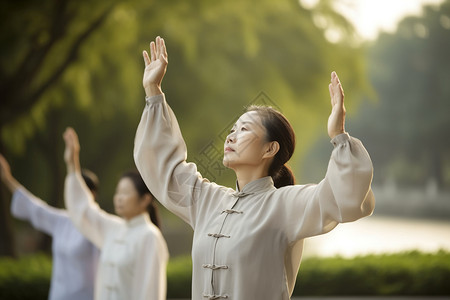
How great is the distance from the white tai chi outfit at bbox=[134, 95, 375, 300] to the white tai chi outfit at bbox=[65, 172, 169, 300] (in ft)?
5.61

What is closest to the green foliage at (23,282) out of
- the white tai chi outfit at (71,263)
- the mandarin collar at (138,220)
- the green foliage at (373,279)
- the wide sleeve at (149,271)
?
the white tai chi outfit at (71,263)

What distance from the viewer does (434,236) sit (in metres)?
18.2

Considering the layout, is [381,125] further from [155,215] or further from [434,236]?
[155,215]

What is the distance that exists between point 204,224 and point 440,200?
17.8 metres

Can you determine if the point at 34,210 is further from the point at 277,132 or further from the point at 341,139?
the point at 341,139

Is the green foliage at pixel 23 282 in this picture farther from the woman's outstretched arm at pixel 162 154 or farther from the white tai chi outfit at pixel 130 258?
the woman's outstretched arm at pixel 162 154

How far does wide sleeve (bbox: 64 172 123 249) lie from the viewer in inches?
180

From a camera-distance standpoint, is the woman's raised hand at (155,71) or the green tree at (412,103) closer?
the woman's raised hand at (155,71)

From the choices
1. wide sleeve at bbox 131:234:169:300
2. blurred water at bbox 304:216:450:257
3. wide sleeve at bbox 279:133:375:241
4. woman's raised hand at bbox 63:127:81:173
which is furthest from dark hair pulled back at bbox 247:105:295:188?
blurred water at bbox 304:216:450:257

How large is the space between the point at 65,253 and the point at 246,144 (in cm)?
327

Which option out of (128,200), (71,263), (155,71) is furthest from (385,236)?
(155,71)

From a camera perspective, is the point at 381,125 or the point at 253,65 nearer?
the point at 253,65

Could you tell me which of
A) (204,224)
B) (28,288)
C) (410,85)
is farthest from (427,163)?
(204,224)

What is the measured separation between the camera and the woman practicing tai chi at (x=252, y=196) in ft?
6.72
